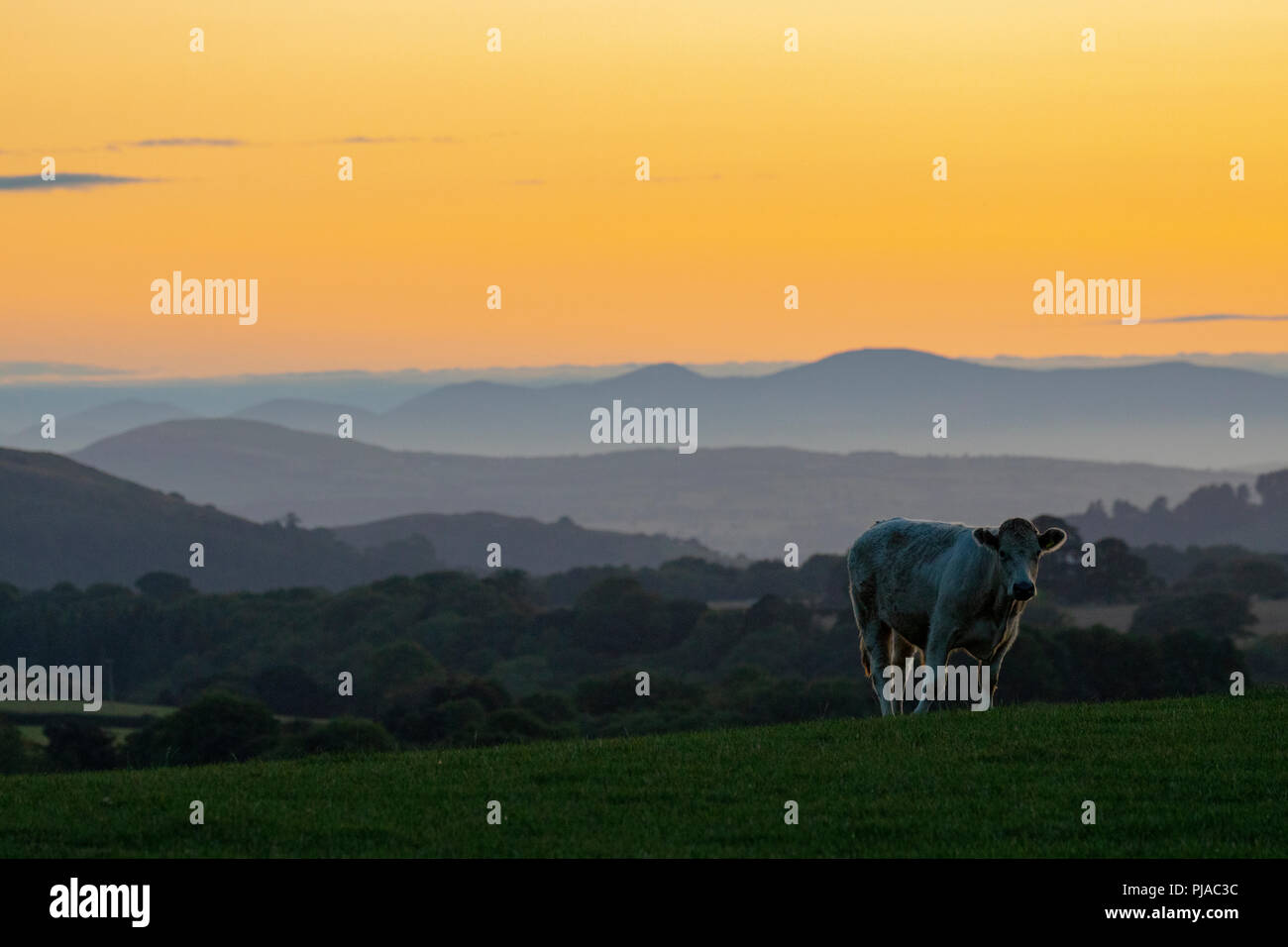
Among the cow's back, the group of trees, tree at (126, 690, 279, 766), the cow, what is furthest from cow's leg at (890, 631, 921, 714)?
tree at (126, 690, 279, 766)

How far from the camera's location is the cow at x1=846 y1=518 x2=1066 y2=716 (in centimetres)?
2297

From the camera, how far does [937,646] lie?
24.0m

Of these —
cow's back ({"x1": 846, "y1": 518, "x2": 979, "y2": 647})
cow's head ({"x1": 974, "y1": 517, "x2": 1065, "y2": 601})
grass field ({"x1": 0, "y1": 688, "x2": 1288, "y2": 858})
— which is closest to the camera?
grass field ({"x1": 0, "y1": 688, "x2": 1288, "y2": 858})

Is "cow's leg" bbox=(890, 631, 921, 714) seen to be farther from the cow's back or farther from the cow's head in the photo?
the cow's head

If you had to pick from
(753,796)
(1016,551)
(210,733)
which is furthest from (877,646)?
(210,733)

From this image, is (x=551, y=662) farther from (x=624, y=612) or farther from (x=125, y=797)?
(x=125, y=797)

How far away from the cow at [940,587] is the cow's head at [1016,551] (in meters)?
0.01

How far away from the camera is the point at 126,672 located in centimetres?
16738

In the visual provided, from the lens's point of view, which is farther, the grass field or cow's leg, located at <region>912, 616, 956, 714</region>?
cow's leg, located at <region>912, 616, 956, 714</region>

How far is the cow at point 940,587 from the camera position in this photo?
22969mm

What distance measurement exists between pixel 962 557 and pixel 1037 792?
7008 millimetres

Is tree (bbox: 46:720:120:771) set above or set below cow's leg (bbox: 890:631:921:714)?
below

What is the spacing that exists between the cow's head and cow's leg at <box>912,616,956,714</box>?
1163 millimetres
